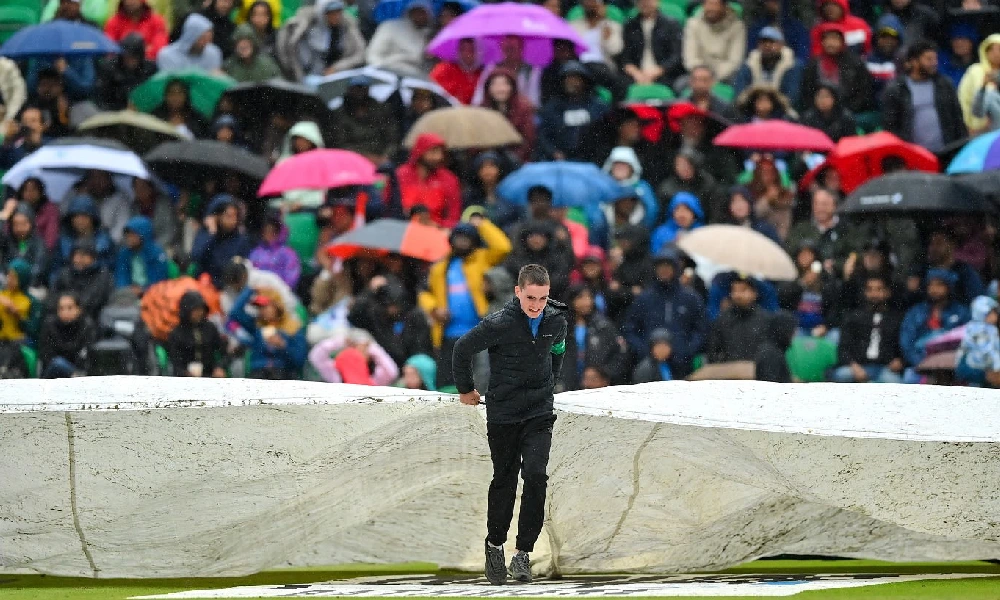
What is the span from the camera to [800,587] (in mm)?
9188

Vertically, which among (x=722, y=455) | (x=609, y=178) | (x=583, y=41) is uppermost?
(x=583, y=41)

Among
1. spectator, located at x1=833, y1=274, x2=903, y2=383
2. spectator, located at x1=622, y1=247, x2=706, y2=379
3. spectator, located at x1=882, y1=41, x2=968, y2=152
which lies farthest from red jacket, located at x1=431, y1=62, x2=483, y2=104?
spectator, located at x1=833, y1=274, x2=903, y2=383

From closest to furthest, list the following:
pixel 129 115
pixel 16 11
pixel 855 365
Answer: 1. pixel 855 365
2. pixel 129 115
3. pixel 16 11

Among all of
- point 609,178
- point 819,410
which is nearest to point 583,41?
point 609,178

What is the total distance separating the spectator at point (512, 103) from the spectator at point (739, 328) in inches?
125

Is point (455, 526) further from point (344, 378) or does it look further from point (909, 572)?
point (344, 378)

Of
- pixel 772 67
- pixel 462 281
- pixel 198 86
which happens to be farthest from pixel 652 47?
pixel 198 86

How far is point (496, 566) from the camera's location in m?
9.58

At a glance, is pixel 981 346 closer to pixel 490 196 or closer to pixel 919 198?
pixel 919 198

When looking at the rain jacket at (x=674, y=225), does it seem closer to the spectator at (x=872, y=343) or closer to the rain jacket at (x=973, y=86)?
the spectator at (x=872, y=343)

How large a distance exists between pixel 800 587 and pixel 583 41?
30.7 ft

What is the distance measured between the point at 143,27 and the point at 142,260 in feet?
10.7

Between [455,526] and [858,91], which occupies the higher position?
[858,91]

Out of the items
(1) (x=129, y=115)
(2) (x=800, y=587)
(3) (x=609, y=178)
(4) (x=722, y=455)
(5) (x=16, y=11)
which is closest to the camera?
(2) (x=800, y=587)
